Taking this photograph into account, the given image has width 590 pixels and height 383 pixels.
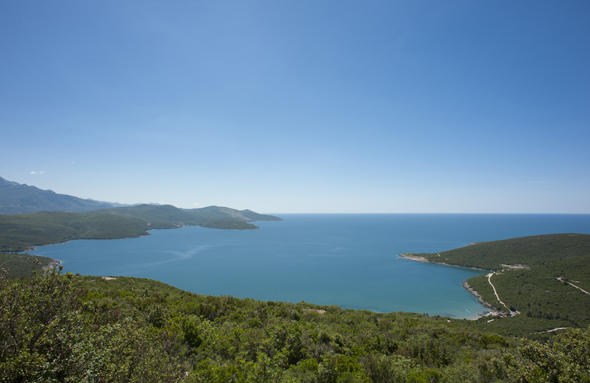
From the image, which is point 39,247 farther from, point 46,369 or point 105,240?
point 46,369

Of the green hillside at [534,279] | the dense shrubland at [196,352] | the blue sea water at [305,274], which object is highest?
the dense shrubland at [196,352]

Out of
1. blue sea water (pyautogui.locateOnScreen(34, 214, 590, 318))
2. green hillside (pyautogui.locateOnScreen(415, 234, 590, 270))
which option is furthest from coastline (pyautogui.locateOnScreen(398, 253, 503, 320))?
green hillside (pyautogui.locateOnScreen(415, 234, 590, 270))

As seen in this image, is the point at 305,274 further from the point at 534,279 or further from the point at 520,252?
the point at 520,252

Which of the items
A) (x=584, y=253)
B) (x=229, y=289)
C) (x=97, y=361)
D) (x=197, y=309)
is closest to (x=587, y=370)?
(x=97, y=361)

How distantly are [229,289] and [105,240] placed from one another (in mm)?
Result: 168259

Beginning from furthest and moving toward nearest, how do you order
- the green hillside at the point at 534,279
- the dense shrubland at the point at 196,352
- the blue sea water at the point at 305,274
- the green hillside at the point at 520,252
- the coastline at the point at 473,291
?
the green hillside at the point at 520,252, the blue sea water at the point at 305,274, the coastline at the point at 473,291, the green hillside at the point at 534,279, the dense shrubland at the point at 196,352

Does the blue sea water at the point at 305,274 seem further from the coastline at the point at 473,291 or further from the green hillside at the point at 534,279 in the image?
the green hillside at the point at 534,279

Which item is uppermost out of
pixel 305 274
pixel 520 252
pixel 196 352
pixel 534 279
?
pixel 196 352

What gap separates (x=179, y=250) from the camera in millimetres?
140125

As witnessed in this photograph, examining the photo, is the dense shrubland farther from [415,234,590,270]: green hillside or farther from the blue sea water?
[415,234,590,270]: green hillside

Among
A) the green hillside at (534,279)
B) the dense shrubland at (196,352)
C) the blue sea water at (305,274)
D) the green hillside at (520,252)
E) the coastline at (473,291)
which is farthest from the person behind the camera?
the green hillside at (520,252)

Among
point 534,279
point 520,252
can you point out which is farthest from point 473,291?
point 520,252

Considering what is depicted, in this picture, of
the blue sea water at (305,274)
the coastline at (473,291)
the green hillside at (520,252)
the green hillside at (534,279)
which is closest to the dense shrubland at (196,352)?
the green hillside at (534,279)

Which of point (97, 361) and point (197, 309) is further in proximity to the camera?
point (197, 309)
